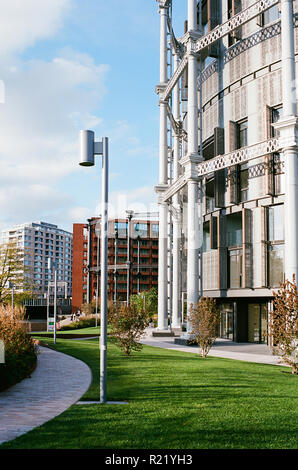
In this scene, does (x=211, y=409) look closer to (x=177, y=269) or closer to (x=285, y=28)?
(x=285, y=28)

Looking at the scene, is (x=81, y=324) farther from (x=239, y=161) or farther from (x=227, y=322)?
(x=239, y=161)

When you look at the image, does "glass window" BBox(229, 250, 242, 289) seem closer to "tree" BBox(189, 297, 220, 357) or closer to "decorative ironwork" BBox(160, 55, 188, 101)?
"tree" BBox(189, 297, 220, 357)

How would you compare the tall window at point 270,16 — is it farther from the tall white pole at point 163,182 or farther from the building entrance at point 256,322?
the building entrance at point 256,322

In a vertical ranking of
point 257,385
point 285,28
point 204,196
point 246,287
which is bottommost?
point 257,385

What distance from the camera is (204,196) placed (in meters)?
37.2

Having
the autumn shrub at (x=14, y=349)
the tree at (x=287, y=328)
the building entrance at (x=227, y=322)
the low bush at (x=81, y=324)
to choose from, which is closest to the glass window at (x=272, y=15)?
the building entrance at (x=227, y=322)

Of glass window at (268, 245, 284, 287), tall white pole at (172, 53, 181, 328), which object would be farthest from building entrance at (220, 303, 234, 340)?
tall white pole at (172, 53, 181, 328)

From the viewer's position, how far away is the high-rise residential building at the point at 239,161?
29.2 meters

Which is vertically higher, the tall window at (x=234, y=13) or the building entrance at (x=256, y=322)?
the tall window at (x=234, y=13)

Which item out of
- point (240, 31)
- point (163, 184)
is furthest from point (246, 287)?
point (240, 31)

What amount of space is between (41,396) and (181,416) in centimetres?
378

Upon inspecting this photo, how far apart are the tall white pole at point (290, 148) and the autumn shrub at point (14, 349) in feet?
42.9

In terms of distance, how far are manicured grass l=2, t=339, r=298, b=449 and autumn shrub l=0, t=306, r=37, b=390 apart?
1.94 metres
